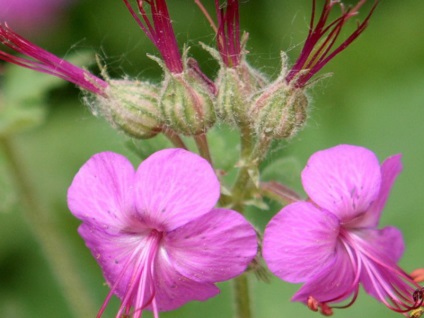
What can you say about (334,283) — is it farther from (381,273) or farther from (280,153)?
(280,153)

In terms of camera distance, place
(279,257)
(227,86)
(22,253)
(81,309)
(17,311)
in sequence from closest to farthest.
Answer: (279,257), (227,86), (81,309), (17,311), (22,253)

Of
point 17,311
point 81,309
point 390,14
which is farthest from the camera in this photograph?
point 390,14

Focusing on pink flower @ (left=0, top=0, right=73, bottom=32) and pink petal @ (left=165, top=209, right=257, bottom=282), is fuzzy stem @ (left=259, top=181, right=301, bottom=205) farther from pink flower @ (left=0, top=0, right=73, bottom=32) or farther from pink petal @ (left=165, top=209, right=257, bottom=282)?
pink flower @ (left=0, top=0, right=73, bottom=32)

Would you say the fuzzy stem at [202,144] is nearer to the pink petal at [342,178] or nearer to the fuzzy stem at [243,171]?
the fuzzy stem at [243,171]

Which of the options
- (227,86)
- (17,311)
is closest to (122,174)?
(227,86)

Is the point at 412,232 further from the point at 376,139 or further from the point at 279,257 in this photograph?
the point at 279,257

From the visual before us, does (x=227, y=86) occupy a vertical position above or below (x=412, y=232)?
above

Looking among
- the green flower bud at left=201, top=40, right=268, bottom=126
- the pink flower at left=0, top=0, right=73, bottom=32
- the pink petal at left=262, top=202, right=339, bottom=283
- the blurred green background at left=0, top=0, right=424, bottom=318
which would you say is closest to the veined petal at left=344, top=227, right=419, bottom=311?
the pink petal at left=262, top=202, right=339, bottom=283

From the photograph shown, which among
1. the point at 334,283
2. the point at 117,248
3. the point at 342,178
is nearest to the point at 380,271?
the point at 334,283
